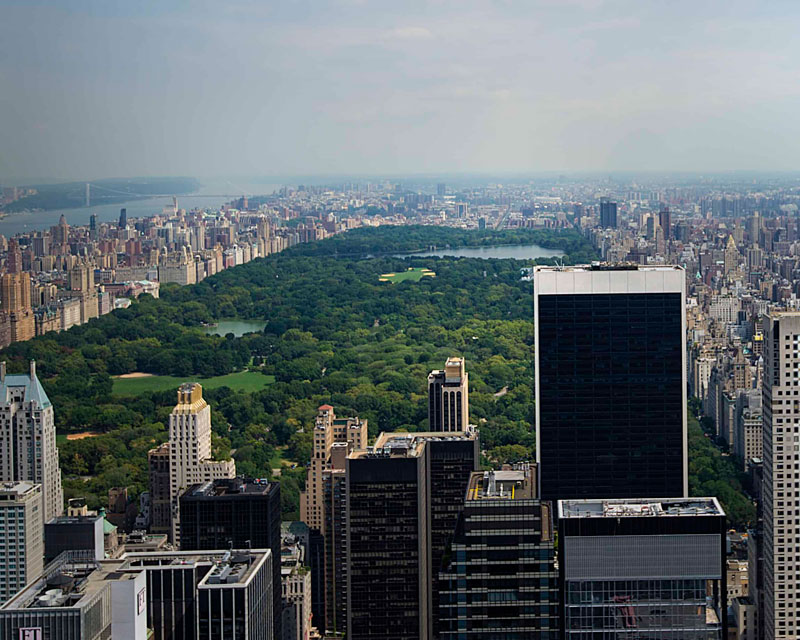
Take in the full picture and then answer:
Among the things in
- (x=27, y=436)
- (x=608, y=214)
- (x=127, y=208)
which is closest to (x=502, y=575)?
(x=27, y=436)

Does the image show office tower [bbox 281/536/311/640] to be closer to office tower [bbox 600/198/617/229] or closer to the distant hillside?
the distant hillside

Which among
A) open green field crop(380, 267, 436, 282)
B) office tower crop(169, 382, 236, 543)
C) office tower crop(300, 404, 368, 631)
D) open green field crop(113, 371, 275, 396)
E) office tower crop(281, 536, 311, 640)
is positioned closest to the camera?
office tower crop(281, 536, 311, 640)

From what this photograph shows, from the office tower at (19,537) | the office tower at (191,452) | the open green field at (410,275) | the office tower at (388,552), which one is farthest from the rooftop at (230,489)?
the open green field at (410,275)

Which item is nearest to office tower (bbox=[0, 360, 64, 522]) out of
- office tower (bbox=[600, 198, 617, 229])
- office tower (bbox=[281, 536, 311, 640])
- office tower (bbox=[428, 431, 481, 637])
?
office tower (bbox=[281, 536, 311, 640])

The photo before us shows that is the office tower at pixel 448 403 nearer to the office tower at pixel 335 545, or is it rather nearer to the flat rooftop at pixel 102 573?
the office tower at pixel 335 545

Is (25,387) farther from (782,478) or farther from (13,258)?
(782,478)

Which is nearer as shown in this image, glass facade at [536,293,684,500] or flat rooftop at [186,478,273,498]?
flat rooftop at [186,478,273,498]
